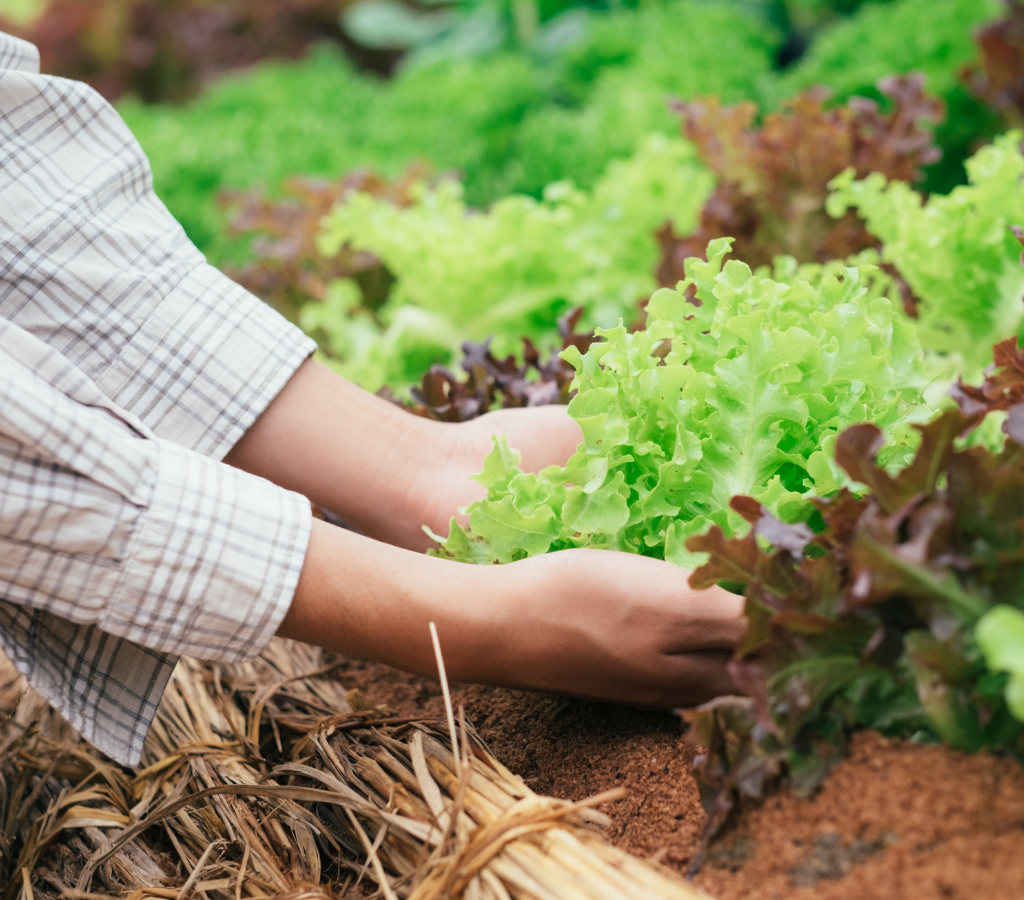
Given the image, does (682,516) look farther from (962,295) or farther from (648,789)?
(962,295)

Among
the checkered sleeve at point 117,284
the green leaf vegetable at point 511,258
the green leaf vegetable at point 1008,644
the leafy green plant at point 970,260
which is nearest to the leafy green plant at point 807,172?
the green leaf vegetable at point 511,258

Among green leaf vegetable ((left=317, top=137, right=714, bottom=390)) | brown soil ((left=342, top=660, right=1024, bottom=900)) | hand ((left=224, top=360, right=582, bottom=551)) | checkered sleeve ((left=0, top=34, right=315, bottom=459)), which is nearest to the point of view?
brown soil ((left=342, top=660, right=1024, bottom=900))

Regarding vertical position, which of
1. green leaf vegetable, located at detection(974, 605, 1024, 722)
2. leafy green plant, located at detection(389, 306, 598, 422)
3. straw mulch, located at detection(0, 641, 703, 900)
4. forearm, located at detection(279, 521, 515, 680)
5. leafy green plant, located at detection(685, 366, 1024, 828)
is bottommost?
straw mulch, located at detection(0, 641, 703, 900)

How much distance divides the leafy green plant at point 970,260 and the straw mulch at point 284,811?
121cm

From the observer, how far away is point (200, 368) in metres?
1.43

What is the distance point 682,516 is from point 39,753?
120 centimetres

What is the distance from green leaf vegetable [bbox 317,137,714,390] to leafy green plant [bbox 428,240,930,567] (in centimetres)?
104

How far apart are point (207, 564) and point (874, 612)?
0.67m

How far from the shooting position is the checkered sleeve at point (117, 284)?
4.34ft

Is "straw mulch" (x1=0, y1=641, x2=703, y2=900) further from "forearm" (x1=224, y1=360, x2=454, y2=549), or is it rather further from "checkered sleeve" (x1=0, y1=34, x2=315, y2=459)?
"checkered sleeve" (x1=0, y1=34, x2=315, y2=459)

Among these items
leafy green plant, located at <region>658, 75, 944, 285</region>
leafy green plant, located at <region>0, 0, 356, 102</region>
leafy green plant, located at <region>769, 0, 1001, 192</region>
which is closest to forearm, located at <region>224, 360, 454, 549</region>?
leafy green plant, located at <region>658, 75, 944, 285</region>

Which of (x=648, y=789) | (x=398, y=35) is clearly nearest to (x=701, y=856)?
(x=648, y=789)

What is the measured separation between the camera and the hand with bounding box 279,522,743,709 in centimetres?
100

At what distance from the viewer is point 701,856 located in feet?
2.90
